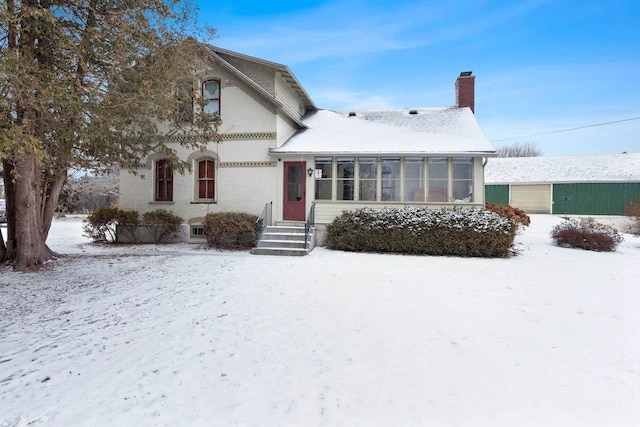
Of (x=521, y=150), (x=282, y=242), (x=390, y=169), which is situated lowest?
(x=282, y=242)

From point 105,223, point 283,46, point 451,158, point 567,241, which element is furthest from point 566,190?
point 105,223

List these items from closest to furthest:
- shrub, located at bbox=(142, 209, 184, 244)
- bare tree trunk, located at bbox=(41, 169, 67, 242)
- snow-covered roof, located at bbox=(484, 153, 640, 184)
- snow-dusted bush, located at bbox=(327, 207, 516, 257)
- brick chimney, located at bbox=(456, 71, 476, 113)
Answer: bare tree trunk, located at bbox=(41, 169, 67, 242) → snow-dusted bush, located at bbox=(327, 207, 516, 257) → shrub, located at bbox=(142, 209, 184, 244) → brick chimney, located at bbox=(456, 71, 476, 113) → snow-covered roof, located at bbox=(484, 153, 640, 184)

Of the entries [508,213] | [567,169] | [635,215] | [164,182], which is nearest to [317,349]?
[164,182]

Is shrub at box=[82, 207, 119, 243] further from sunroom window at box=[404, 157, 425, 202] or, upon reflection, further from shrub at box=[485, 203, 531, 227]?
shrub at box=[485, 203, 531, 227]

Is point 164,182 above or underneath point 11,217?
above

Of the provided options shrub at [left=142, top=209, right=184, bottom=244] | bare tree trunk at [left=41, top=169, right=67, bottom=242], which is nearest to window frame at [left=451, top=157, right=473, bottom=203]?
shrub at [left=142, top=209, right=184, bottom=244]

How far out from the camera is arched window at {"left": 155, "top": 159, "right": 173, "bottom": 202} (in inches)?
535

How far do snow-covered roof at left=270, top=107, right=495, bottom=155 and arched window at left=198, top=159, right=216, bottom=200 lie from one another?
2.75 meters

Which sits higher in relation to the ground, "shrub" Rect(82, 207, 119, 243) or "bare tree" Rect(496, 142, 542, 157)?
"bare tree" Rect(496, 142, 542, 157)

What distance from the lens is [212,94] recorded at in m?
13.2

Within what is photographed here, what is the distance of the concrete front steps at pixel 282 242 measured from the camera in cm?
1072

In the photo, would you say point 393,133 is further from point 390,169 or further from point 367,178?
point 367,178

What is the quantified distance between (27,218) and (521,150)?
63.3m

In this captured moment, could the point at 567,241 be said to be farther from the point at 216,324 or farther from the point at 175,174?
the point at 175,174
